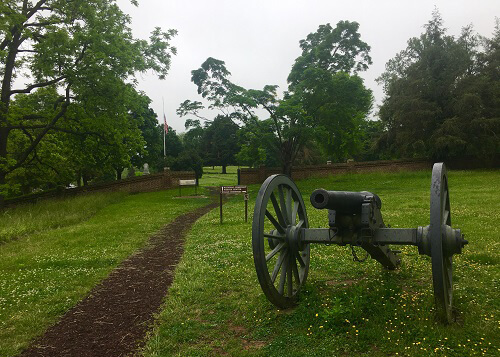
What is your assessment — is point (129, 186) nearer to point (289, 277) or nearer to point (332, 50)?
point (332, 50)

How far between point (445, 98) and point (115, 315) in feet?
105

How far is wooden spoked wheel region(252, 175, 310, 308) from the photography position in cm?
414

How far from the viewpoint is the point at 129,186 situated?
1204 inches

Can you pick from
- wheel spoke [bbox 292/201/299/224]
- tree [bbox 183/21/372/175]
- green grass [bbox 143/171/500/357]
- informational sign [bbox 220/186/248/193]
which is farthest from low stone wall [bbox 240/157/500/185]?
wheel spoke [bbox 292/201/299/224]

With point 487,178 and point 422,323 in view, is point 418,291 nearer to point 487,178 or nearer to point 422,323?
point 422,323

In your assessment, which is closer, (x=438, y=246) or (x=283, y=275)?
(x=438, y=246)

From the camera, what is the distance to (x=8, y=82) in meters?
18.0

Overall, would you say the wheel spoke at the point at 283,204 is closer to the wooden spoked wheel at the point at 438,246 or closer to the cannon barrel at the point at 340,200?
the cannon barrel at the point at 340,200

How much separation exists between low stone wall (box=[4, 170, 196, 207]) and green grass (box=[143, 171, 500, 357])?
1900cm

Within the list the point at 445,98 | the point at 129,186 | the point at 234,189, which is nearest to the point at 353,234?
the point at 234,189

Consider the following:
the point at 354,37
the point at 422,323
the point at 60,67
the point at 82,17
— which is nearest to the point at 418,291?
the point at 422,323

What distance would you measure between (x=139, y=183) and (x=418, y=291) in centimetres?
2932

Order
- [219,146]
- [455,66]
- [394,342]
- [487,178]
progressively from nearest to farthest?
[394,342]
[487,178]
[455,66]
[219,146]

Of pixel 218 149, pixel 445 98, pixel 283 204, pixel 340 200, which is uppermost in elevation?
pixel 445 98
